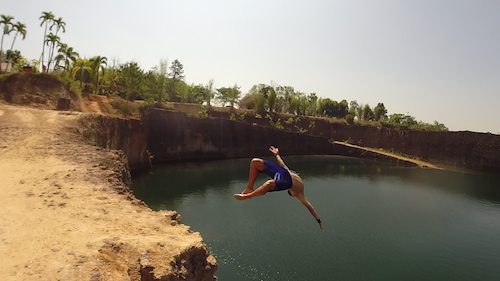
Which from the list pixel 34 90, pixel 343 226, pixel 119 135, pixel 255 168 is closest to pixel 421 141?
pixel 343 226

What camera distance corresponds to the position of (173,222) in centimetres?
759

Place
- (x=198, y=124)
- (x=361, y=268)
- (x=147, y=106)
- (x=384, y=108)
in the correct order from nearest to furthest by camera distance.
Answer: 1. (x=361, y=268)
2. (x=147, y=106)
3. (x=198, y=124)
4. (x=384, y=108)

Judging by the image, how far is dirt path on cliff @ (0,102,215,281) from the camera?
15.7 ft

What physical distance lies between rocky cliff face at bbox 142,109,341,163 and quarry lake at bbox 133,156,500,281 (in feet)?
15.4

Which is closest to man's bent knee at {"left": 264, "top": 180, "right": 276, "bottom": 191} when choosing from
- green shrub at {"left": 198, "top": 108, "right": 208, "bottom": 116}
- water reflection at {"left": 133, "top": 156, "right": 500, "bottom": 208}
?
water reflection at {"left": 133, "top": 156, "right": 500, "bottom": 208}

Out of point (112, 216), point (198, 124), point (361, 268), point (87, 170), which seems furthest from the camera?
point (198, 124)

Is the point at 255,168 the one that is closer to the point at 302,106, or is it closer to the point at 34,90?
the point at 34,90

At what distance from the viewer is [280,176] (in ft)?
18.4

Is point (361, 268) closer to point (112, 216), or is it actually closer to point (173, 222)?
point (173, 222)

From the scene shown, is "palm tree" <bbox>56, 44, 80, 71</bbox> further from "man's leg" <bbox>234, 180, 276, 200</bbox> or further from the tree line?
"man's leg" <bbox>234, 180, 276, 200</bbox>

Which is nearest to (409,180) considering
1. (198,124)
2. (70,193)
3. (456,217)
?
(456,217)

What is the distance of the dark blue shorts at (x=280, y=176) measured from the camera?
5492 millimetres

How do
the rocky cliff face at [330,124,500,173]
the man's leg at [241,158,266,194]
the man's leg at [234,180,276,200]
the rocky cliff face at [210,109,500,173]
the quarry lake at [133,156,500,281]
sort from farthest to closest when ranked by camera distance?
the rocky cliff face at [210,109,500,173], the rocky cliff face at [330,124,500,173], the quarry lake at [133,156,500,281], the man's leg at [241,158,266,194], the man's leg at [234,180,276,200]

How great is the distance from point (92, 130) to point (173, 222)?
12445 millimetres
